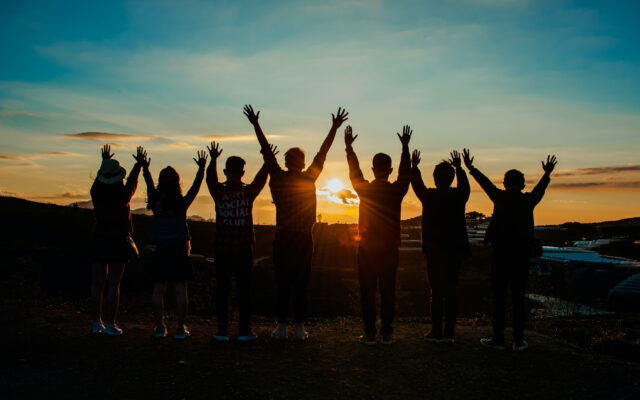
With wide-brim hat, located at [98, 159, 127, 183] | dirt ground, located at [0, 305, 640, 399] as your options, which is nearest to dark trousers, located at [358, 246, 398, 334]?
dirt ground, located at [0, 305, 640, 399]

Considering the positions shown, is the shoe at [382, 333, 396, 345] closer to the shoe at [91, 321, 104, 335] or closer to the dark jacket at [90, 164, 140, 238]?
the dark jacket at [90, 164, 140, 238]

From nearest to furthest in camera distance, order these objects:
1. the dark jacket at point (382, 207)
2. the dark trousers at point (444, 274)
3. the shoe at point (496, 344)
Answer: the dark jacket at point (382, 207), the dark trousers at point (444, 274), the shoe at point (496, 344)

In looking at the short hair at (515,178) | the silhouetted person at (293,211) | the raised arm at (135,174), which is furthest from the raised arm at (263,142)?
the short hair at (515,178)

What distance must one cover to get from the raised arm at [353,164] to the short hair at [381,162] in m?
0.22

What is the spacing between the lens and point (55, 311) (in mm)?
8266

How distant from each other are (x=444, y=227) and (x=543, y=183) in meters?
1.31

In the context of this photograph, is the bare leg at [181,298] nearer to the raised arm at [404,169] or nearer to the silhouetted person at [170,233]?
the silhouetted person at [170,233]

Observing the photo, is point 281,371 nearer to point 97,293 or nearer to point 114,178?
point 97,293

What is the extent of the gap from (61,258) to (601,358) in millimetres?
24905

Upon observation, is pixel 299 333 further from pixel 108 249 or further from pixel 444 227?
pixel 108 249

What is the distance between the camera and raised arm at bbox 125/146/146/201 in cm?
645

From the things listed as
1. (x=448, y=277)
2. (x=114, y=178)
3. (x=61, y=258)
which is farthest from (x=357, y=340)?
(x=61, y=258)

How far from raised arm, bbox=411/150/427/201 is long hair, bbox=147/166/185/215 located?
284 cm

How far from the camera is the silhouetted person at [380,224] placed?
6.11 meters
